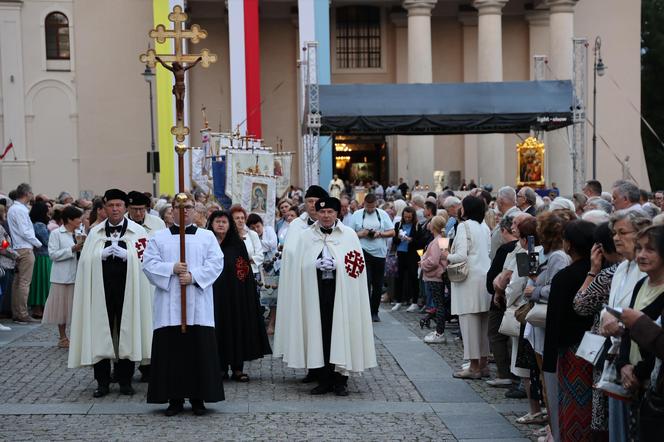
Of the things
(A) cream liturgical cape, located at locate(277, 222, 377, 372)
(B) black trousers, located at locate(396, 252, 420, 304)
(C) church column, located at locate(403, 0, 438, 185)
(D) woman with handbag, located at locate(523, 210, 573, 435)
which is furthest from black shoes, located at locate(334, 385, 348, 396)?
(C) church column, located at locate(403, 0, 438, 185)

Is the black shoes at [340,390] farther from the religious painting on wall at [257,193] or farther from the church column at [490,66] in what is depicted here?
the church column at [490,66]

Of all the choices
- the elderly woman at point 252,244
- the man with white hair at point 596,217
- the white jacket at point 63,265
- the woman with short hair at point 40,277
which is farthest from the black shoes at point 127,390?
the woman with short hair at point 40,277

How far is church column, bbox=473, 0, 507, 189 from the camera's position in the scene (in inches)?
1431

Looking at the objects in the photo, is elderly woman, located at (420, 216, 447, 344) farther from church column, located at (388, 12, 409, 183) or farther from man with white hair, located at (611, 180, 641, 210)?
Result: church column, located at (388, 12, 409, 183)

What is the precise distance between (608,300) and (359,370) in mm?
4052

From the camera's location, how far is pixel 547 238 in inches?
302

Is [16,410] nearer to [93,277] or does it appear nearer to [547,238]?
[93,277]

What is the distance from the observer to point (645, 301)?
5.44m

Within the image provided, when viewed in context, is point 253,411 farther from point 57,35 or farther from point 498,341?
point 57,35

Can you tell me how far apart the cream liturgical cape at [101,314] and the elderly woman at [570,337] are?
464 cm

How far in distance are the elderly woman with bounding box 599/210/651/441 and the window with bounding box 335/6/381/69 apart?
36.2 m

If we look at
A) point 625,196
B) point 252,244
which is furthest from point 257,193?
point 625,196

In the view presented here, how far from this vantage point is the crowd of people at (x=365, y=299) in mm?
5828

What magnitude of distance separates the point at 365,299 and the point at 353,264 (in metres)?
0.38
